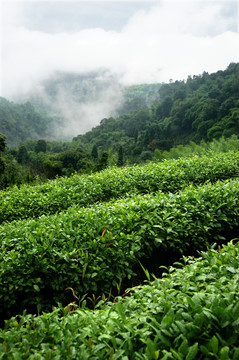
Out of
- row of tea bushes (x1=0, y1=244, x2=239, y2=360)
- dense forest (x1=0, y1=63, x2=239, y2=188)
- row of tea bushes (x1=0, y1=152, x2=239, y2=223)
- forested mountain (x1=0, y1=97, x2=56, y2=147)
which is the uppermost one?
forested mountain (x1=0, y1=97, x2=56, y2=147)

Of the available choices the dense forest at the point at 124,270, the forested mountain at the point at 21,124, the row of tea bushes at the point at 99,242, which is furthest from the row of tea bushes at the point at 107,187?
the forested mountain at the point at 21,124

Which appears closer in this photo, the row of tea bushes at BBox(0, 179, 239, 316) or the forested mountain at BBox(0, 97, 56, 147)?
the row of tea bushes at BBox(0, 179, 239, 316)

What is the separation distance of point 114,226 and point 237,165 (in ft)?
13.7

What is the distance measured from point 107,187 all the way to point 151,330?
413 centimetres

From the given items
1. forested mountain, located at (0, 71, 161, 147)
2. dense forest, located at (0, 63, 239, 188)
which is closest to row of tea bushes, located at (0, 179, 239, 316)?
dense forest, located at (0, 63, 239, 188)

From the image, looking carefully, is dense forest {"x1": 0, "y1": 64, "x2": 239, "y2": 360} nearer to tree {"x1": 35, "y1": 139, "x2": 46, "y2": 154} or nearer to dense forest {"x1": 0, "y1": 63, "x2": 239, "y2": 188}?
dense forest {"x1": 0, "y1": 63, "x2": 239, "y2": 188}

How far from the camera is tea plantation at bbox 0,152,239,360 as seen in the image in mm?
1352

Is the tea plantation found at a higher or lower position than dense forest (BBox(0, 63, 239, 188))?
lower

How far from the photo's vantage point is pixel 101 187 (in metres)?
5.54

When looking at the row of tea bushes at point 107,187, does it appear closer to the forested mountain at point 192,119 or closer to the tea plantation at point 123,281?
the tea plantation at point 123,281

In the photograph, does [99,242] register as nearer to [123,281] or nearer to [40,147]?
[123,281]

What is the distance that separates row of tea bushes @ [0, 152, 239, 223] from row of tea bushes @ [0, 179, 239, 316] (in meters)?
1.57

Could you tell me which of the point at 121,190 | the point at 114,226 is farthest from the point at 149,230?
the point at 121,190

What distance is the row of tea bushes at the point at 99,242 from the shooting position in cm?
240
